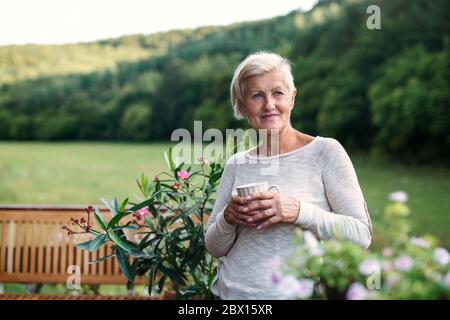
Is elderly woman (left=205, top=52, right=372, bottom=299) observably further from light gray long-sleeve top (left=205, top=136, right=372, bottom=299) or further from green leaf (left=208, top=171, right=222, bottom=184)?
green leaf (left=208, top=171, right=222, bottom=184)

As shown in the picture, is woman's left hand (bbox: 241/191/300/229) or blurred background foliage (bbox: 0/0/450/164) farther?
blurred background foliage (bbox: 0/0/450/164)

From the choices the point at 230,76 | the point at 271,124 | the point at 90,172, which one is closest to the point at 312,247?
the point at 271,124

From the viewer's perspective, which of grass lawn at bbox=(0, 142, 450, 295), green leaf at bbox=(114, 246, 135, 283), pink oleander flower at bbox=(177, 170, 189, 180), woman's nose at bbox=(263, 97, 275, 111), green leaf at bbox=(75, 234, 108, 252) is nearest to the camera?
woman's nose at bbox=(263, 97, 275, 111)

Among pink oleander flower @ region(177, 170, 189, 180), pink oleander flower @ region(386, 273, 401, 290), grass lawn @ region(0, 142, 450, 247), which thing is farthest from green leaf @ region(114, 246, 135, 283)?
grass lawn @ region(0, 142, 450, 247)

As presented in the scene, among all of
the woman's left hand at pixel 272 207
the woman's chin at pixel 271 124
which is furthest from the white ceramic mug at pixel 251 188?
the woman's chin at pixel 271 124

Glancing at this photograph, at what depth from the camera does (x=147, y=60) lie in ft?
21.7

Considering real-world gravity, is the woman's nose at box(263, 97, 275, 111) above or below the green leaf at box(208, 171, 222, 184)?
above

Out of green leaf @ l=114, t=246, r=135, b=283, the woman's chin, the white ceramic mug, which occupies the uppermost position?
the woman's chin

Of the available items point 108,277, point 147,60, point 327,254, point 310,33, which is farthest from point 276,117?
point 147,60

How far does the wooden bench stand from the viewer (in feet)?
6.68

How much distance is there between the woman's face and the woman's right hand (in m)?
0.22

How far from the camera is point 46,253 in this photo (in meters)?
2.07

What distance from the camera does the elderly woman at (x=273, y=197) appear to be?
39.5 inches
